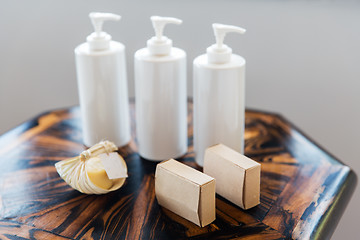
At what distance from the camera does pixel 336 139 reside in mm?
1223

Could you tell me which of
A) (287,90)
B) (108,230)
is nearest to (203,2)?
(287,90)

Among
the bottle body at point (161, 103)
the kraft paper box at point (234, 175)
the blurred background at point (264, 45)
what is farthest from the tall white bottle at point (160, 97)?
the blurred background at point (264, 45)

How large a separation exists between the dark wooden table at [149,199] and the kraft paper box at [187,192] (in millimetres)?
15

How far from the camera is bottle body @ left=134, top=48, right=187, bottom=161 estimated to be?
732mm

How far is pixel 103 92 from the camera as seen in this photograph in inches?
31.6

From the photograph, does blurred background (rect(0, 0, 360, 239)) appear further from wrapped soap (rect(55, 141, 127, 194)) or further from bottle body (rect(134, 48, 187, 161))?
wrapped soap (rect(55, 141, 127, 194))

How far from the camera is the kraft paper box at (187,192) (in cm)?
59

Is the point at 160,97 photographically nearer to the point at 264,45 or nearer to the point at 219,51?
the point at 219,51

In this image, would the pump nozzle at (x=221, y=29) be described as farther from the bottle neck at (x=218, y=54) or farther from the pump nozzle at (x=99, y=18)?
the pump nozzle at (x=99, y=18)

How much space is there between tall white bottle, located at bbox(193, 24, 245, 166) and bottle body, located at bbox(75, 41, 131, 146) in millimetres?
155

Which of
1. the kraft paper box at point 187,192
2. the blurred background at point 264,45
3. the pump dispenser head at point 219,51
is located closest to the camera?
the kraft paper box at point 187,192

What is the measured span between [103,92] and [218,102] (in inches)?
8.6

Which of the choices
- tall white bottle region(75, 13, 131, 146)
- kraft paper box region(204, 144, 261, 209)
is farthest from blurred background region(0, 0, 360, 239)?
kraft paper box region(204, 144, 261, 209)

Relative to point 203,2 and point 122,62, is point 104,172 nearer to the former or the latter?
point 122,62
